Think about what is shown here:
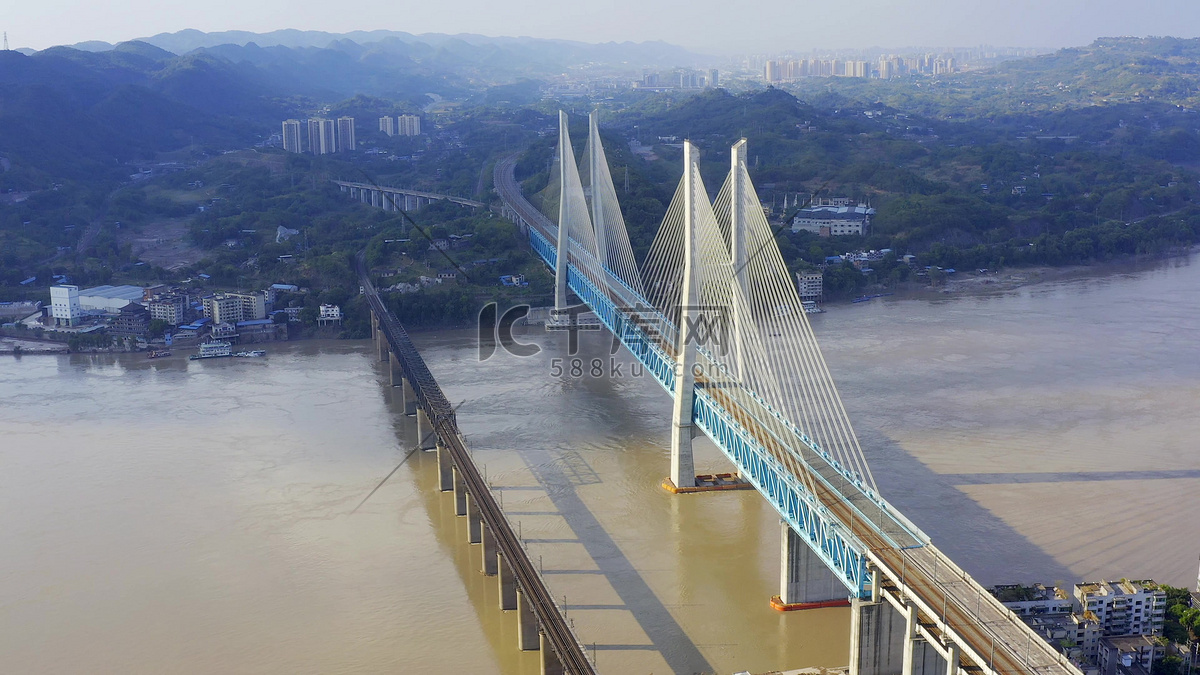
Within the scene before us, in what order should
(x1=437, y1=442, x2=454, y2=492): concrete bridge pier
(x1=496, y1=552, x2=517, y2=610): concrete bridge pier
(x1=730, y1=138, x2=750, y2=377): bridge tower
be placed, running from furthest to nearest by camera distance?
1. (x1=437, y1=442, x2=454, y2=492): concrete bridge pier
2. (x1=730, y1=138, x2=750, y2=377): bridge tower
3. (x1=496, y1=552, x2=517, y2=610): concrete bridge pier

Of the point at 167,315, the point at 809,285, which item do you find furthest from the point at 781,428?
the point at 167,315

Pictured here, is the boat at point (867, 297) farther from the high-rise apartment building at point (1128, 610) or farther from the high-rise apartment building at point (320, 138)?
the high-rise apartment building at point (320, 138)

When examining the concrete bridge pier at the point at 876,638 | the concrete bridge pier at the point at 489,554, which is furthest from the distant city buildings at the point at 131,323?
the concrete bridge pier at the point at 876,638

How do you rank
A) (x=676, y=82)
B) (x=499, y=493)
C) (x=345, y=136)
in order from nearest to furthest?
(x=499, y=493), (x=345, y=136), (x=676, y=82)

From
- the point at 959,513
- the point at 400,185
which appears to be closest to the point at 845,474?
the point at 959,513

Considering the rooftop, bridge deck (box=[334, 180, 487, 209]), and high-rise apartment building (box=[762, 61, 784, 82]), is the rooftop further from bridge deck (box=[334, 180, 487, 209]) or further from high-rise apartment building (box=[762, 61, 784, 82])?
high-rise apartment building (box=[762, 61, 784, 82])

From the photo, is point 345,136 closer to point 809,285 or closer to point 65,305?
point 65,305

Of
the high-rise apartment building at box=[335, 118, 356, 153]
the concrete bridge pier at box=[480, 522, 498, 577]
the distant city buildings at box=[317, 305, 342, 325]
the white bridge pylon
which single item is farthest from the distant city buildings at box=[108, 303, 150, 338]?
the high-rise apartment building at box=[335, 118, 356, 153]
